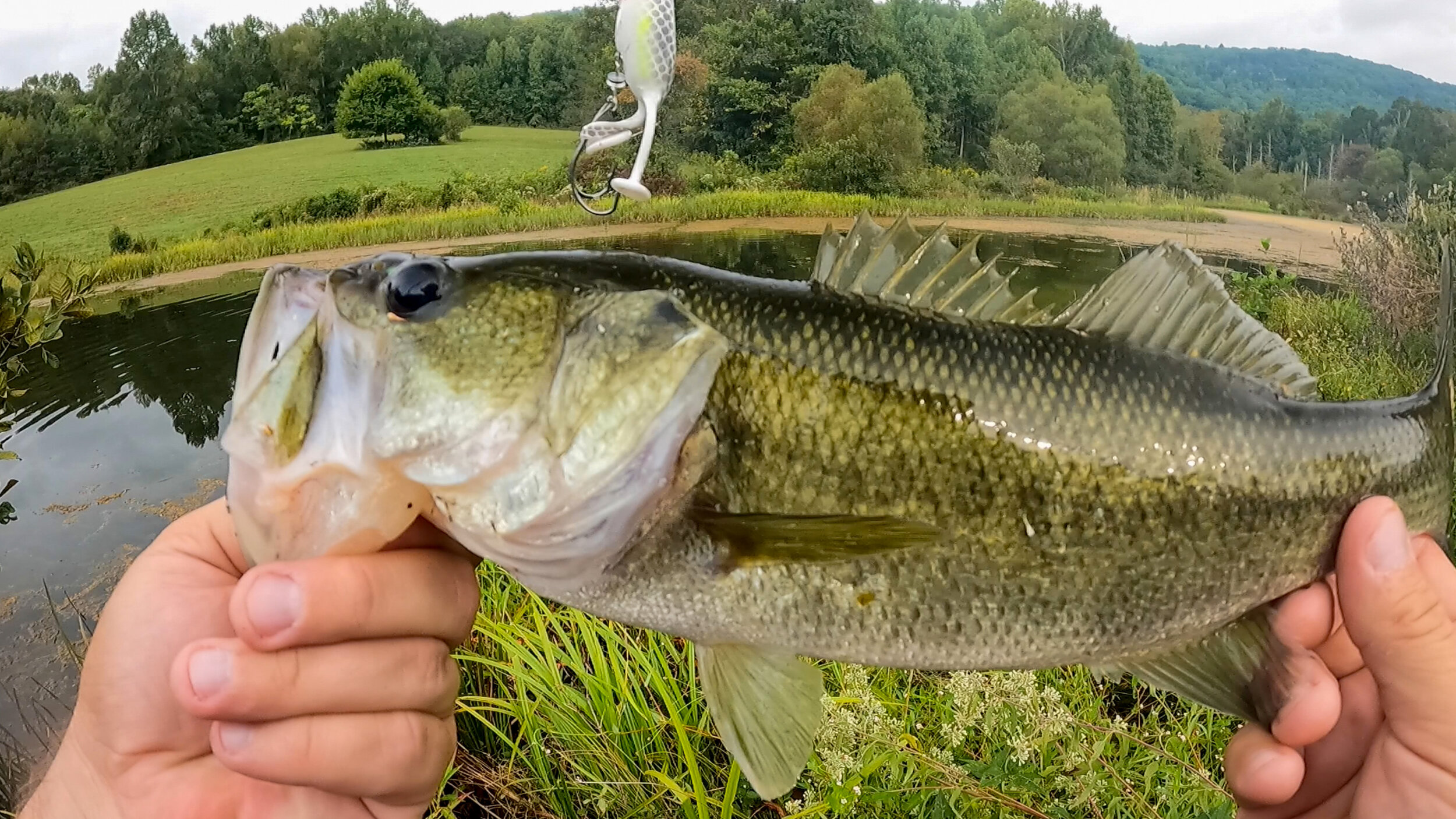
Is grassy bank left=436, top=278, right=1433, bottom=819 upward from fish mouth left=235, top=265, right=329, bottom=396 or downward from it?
downward

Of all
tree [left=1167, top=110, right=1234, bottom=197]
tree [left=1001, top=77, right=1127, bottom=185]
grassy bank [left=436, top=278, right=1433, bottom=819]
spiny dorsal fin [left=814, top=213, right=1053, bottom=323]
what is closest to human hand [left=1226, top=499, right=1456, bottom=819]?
grassy bank [left=436, top=278, right=1433, bottom=819]

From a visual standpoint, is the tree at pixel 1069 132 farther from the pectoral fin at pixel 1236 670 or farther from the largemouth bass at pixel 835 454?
the pectoral fin at pixel 1236 670

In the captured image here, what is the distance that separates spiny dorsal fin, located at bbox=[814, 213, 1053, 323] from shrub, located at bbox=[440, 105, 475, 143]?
8609 mm

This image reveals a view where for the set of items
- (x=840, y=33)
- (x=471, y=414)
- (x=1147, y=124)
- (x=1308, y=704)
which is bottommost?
(x=1308, y=704)

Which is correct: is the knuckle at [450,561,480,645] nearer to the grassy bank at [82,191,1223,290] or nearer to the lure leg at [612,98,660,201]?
the lure leg at [612,98,660,201]

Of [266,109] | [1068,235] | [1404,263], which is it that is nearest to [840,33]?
[1068,235]

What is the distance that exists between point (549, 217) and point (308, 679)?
675 cm

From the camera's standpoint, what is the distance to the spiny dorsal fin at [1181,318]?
1030mm

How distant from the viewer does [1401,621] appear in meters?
1.03

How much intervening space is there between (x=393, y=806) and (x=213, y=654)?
45 cm

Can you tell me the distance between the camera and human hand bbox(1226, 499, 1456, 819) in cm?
101

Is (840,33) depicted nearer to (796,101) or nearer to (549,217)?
(796,101)

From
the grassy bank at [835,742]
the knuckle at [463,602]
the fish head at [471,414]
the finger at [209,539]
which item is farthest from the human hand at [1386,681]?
the finger at [209,539]

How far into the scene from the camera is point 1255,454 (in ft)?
3.34
